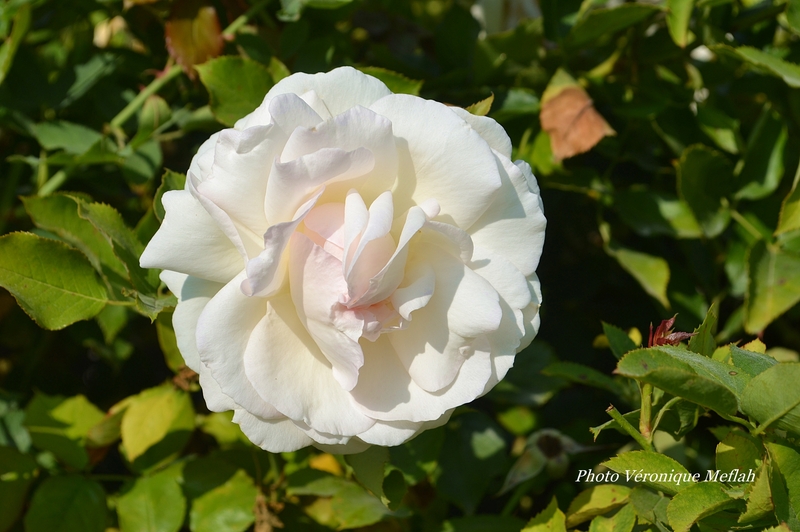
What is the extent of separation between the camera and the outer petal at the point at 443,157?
618 mm

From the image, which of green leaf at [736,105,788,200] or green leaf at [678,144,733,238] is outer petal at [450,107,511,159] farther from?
green leaf at [736,105,788,200]

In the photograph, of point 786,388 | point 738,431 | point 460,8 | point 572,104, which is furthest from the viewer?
point 460,8

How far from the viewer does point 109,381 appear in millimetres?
1480

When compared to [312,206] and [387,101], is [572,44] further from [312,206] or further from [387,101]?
[312,206]

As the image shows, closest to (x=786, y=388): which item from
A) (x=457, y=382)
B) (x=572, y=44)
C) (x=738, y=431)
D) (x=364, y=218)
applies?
(x=738, y=431)

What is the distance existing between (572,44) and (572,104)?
0.12 metres

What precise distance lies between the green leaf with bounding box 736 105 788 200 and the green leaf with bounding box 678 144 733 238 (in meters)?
0.03

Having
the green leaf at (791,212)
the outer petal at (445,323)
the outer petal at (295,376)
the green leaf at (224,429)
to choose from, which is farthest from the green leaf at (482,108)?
the green leaf at (224,429)

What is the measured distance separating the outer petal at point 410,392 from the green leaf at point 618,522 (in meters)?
0.25

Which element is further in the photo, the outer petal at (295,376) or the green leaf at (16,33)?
the green leaf at (16,33)

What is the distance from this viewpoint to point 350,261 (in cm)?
60

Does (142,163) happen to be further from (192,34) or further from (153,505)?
(153,505)

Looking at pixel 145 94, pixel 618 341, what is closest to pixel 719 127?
pixel 618 341

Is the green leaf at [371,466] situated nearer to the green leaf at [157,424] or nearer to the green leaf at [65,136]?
the green leaf at [157,424]
